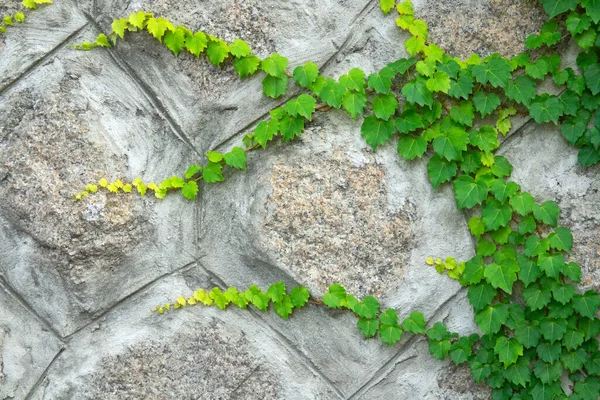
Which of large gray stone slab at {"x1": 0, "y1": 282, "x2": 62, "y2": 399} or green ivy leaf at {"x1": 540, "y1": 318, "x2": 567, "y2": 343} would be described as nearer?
green ivy leaf at {"x1": 540, "y1": 318, "x2": 567, "y2": 343}

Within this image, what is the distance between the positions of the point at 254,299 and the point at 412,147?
756 millimetres

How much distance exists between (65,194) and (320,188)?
85 cm

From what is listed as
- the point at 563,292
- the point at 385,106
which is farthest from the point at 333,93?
the point at 563,292

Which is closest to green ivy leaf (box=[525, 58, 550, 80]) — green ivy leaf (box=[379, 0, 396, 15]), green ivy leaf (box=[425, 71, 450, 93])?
green ivy leaf (box=[425, 71, 450, 93])

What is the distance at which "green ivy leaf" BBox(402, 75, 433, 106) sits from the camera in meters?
1.91

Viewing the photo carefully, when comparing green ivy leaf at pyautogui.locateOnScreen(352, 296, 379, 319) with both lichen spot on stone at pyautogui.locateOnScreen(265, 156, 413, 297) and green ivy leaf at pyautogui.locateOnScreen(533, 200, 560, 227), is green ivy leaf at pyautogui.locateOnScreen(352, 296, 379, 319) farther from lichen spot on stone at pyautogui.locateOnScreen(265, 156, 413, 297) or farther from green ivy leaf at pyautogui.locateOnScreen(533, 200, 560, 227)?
green ivy leaf at pyautogui.locateOnScreen(533, 200, 560, 227)

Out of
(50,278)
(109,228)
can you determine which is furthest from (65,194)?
(50,278)

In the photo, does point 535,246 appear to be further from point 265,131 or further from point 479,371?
point 265,131

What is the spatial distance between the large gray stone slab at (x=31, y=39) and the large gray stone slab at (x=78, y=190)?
0.05 meters

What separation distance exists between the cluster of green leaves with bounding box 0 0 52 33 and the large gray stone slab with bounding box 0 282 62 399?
2.94ft

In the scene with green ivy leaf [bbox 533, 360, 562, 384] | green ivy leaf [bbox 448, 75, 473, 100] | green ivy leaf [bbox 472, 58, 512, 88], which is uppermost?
green ivy leaf [bbox 472, 58, 512, 88]

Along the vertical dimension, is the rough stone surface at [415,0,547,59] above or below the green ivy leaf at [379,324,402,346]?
above

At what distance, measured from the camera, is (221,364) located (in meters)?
2.06

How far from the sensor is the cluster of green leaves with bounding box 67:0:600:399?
191 centimetres
